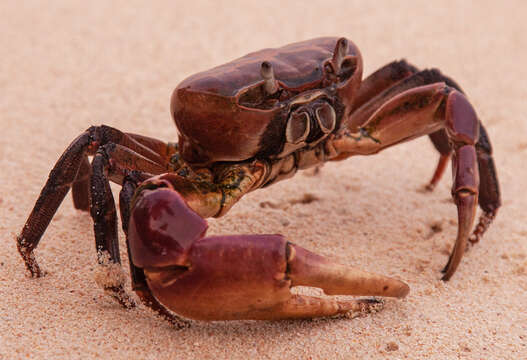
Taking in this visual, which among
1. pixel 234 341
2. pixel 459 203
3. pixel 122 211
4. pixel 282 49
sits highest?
pixel 282 49

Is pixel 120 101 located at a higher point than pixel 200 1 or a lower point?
lower

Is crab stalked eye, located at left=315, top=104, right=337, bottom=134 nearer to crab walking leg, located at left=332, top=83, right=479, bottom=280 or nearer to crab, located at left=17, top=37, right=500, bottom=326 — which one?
crab, located at left=17, top=37, right=500, bottom=326

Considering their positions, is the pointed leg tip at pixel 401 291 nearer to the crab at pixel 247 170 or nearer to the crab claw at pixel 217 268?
the crab at pixel 247 170

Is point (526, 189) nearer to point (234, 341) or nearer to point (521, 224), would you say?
point (521, 224)

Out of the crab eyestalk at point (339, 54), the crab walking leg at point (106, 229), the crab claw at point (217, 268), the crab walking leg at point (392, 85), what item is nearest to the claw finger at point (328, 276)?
the crab claw at point (217, 268)

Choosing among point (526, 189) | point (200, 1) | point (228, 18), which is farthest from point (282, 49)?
point (200, 1)
